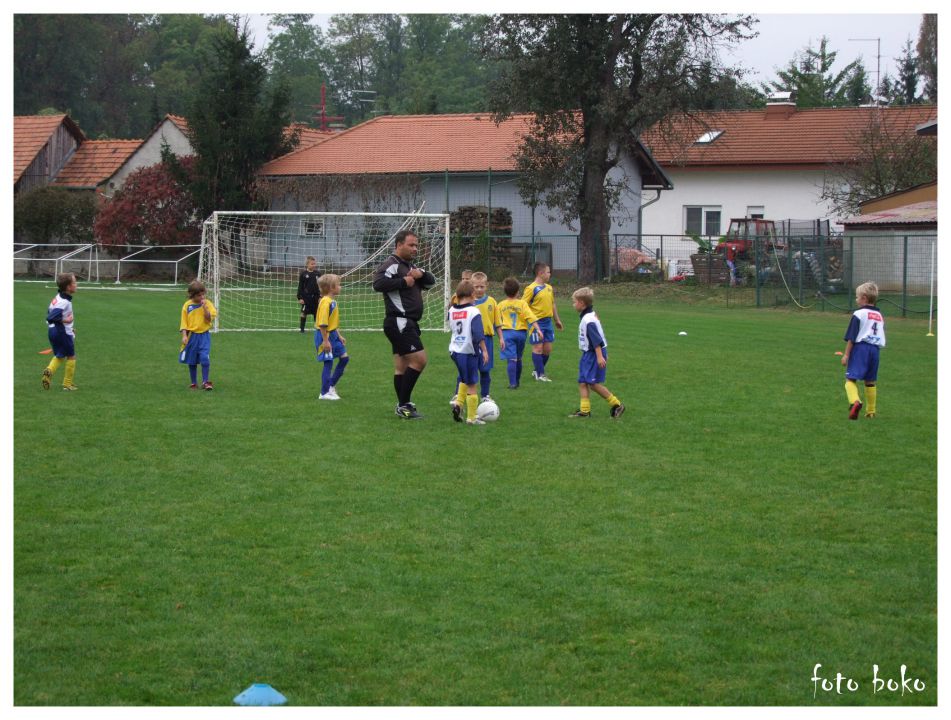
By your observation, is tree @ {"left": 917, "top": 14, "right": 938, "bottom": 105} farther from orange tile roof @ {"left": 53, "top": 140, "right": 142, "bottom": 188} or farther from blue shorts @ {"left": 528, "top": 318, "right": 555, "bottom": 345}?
blue shorts @ {"left": 528, "top": 318, "right": 555, "bottom": 345}

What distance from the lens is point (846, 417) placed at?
11.8 m

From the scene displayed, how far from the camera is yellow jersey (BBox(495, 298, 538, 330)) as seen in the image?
1388 cm

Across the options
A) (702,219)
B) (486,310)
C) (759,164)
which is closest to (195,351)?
(486,310)

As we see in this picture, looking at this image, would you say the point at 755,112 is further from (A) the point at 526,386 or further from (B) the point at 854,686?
(B) the point at 854,686

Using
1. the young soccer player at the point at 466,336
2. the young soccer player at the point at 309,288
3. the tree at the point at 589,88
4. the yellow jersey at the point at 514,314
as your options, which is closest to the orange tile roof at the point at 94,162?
the tree at the point at 589,88

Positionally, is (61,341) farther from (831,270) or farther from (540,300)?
(831,270)

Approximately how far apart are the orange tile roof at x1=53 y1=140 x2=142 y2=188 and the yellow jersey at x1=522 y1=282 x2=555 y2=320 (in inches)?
1446

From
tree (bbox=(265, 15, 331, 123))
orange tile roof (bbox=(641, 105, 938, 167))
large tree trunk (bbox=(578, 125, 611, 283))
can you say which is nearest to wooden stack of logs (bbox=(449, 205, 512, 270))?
large tree trunk (bbox=(578, 125, 611, 283))

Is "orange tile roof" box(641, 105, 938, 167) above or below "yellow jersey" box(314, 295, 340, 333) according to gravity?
above

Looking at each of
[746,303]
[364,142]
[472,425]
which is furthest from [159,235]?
[472,425]

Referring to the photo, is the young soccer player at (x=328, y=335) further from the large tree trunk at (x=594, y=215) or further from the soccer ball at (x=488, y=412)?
the large tree trunk at (x=594, y=215)

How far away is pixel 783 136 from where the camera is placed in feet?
151

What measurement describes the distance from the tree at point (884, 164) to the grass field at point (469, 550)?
2787 centimetres

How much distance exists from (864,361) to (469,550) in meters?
6.54
